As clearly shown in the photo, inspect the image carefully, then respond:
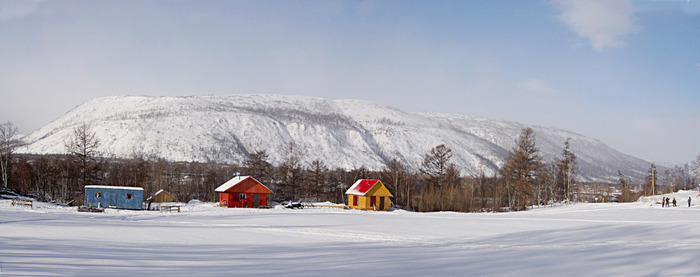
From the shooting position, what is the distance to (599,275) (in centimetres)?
1305

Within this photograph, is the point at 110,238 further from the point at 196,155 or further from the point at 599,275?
the point at 196,155

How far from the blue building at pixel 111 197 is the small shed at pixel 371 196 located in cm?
2600

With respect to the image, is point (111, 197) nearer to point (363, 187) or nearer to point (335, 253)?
point (363, 187)

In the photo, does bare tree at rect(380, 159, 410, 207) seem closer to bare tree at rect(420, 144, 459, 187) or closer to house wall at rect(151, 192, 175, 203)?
bare tree at rect(420, 144, 459, 187)

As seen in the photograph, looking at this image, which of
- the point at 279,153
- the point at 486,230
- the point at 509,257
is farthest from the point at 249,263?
the point at 279,153

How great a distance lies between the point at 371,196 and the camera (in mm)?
56062

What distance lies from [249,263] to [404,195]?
56178 millimetres

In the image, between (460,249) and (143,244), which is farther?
(460,249)

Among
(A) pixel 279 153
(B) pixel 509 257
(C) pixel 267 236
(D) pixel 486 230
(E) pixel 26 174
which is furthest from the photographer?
(A) pixel 279 153

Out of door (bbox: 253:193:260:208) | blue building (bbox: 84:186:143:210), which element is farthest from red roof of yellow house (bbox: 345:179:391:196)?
blue building (bbox: 84:186:143:210)

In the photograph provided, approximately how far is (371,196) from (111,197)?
96.9ft

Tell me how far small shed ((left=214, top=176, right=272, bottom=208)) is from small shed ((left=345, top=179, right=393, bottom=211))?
11808mm

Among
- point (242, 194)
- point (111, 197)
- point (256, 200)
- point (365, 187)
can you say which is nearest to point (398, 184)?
point (365, 187)

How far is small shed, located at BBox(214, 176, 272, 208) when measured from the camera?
52.8m
